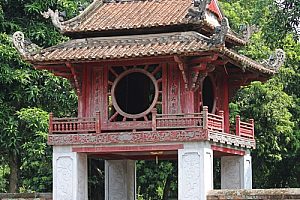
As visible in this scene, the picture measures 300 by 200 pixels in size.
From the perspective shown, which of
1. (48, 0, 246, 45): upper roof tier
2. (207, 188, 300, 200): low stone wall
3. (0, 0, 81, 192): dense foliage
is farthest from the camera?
(0, 0, 81, 192): dense foliage

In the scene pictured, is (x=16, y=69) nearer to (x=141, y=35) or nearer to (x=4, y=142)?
(x=4, y=142)

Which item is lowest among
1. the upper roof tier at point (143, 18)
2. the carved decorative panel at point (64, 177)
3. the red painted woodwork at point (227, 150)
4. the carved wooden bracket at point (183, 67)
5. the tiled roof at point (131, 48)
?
the carved decorative panel at point (64, 177)

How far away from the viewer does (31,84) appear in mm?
29719

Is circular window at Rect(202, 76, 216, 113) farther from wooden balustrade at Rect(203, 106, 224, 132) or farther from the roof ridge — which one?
the roof ridge

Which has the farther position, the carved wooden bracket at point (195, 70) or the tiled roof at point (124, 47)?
the carved wooden bracket at point (195, 70)

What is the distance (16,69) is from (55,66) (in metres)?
6.69

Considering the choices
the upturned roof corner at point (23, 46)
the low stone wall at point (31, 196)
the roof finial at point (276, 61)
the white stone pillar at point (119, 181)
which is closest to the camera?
the upturned roof corner at point (23, 46)

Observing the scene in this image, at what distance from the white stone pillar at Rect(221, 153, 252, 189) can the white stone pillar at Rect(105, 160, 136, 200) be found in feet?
11.0

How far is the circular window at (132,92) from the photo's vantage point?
23000 mm

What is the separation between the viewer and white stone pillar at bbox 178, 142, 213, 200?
69.5ft

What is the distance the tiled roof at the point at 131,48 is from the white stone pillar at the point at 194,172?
2.50m

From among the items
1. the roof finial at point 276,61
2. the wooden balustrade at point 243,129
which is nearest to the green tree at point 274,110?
the roof finial at point 276,61

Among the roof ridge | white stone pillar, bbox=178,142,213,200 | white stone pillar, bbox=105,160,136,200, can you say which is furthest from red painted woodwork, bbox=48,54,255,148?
white stone pillar, bbox=105,160,136,200

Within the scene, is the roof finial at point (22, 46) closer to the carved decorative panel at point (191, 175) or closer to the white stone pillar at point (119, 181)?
the white stone pillar at point (119, 181)
